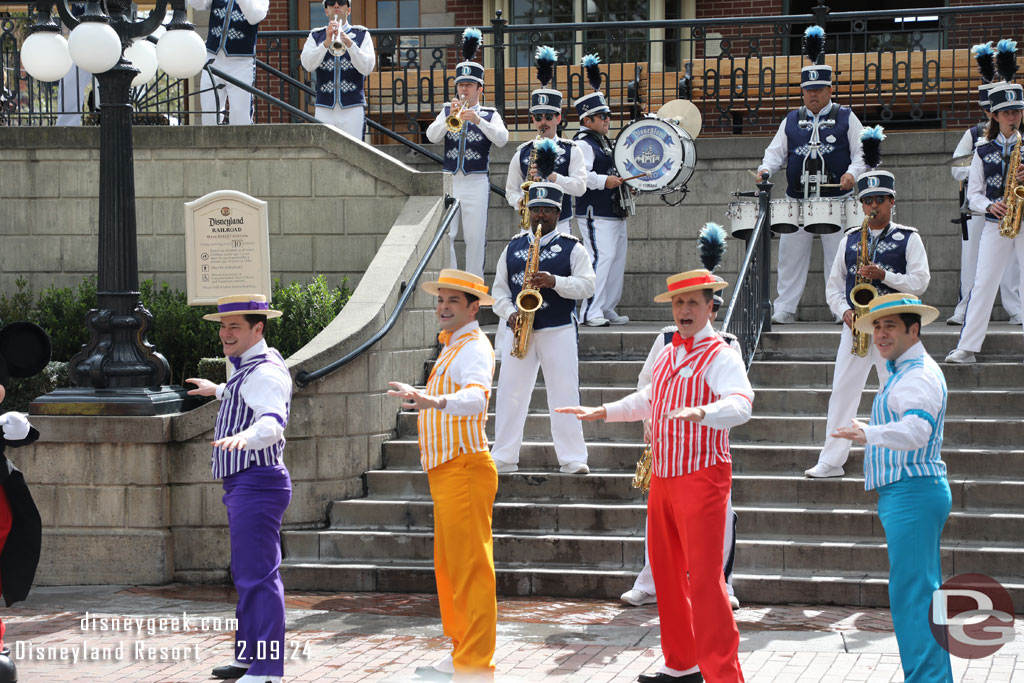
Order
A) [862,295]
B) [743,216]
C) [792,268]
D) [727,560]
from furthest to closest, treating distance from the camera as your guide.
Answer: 1. [792,268]
2. [743,216]
3. [862,295]
4. [727,560]

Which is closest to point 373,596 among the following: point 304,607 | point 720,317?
point 304,607

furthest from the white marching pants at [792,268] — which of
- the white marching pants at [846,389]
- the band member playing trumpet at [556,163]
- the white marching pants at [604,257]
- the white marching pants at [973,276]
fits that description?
the white marching pants at [846,389]

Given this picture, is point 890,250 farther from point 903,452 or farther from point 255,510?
point 255,510

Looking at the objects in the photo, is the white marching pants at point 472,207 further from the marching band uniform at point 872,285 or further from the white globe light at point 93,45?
the white globe light at point 93,45

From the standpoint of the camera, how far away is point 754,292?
1145 cm

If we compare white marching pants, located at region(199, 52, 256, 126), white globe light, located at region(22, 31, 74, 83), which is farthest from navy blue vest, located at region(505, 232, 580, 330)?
white marching pants, located at region(199, 52, 256, 126)

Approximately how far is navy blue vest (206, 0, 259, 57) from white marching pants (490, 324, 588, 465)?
573 cm

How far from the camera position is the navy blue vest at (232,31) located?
548 inches

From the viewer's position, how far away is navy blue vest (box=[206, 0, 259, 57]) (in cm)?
1392

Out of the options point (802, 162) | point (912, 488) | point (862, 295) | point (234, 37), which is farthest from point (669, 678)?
point (234, 37)

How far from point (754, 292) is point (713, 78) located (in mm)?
4644

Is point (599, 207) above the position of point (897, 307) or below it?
above

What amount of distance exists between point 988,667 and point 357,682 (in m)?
3.36

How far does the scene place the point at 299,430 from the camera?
9.98 metres
